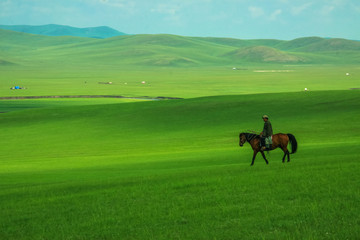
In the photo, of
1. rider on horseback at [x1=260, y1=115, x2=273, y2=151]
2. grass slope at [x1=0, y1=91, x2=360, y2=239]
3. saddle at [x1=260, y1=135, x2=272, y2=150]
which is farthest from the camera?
saddle at [x1=260, y1=135, x2=272, y2=150]

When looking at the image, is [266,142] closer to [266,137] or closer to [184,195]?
[266,137]

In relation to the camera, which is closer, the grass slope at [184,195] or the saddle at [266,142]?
the grass slope at [184,195]

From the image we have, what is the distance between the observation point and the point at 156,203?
16.7 m

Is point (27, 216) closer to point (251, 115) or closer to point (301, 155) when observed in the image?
point (301, 155)

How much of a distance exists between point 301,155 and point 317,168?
306 inches

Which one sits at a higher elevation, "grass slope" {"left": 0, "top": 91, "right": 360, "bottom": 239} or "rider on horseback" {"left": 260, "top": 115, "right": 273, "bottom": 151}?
"rider on horseback" {"left": 260, "top": 115, "right": 273, "bottom": 151}

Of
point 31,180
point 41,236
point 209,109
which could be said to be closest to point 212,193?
point 41,236

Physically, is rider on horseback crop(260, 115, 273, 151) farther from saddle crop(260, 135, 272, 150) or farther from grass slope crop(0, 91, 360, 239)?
grass slope crop(0, 91, 360, 239)

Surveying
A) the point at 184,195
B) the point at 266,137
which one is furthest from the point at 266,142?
the point at 184,195

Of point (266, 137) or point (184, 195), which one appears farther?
point (266, 137)

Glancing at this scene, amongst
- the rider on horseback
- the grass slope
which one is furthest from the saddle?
the grass slope

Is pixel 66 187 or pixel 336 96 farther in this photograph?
pixel 336 96

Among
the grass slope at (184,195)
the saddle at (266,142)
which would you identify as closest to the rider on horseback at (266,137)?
the saddle at (266,142)

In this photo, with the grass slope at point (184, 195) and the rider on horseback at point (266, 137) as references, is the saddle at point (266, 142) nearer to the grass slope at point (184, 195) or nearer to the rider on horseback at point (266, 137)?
the rider on horseback at point (266, 137)
